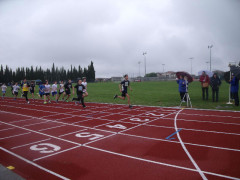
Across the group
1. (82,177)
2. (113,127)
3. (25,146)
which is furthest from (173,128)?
(25,146)

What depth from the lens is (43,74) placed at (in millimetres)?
104062

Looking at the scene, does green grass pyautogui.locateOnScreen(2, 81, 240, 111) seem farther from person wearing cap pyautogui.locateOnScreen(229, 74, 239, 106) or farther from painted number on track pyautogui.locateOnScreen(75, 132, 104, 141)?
painted number on track pyautogui.locateOnScreen(75, 132, 104, 141)

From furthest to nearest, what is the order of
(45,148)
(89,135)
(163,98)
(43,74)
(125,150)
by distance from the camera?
(43,74) → (163,98) → (89,135) → (45,148) → (125,150)

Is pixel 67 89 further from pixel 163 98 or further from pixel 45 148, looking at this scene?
pixel 45 148

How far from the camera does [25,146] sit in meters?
5.06

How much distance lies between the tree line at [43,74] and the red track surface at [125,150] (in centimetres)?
8702

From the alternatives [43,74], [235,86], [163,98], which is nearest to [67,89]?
[163,98]

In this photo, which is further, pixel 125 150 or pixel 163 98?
pixel 163 98

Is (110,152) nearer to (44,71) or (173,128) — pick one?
(173,128)

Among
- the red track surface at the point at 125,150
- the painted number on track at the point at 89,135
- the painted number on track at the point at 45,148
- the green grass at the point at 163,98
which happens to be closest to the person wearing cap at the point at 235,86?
the green grass at the point at 163,98

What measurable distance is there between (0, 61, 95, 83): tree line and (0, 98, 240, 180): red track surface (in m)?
87.0

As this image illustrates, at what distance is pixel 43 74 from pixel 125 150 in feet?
356

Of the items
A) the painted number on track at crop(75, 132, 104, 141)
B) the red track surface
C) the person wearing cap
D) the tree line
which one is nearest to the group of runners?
the red track surface

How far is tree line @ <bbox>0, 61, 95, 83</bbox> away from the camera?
3775 inches
